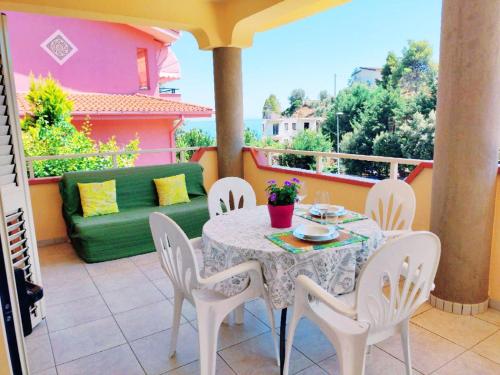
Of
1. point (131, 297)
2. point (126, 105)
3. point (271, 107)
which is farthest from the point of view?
point (271, 107)

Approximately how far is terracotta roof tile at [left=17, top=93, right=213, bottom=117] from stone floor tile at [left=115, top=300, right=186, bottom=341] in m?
6.73

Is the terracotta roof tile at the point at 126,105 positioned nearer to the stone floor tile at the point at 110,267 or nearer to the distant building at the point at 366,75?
the stone floor tile at the point at 110,267

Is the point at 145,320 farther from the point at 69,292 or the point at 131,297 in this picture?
the point at 69,292

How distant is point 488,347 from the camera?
211 cm

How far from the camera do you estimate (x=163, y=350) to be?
2.16 metres

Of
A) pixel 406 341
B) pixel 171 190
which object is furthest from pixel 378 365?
pixel 171 190

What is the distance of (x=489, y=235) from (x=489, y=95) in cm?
91

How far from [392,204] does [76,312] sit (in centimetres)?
238

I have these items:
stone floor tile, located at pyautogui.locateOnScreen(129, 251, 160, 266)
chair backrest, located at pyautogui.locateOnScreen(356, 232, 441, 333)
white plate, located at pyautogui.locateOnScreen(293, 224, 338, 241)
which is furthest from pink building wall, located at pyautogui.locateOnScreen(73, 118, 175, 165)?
chair backrest, located at pyautogui.locateOnScreen(356, 232, 441, 333)

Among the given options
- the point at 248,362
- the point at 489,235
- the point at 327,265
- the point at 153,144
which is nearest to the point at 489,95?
the point at 489,235

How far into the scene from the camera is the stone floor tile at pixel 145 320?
7.76 ft

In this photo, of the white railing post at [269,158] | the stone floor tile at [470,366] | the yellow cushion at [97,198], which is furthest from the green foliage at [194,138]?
the stone floor tile at [470,366]

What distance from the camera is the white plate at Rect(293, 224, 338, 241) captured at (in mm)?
1865

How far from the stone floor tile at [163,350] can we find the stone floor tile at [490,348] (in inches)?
63.3
